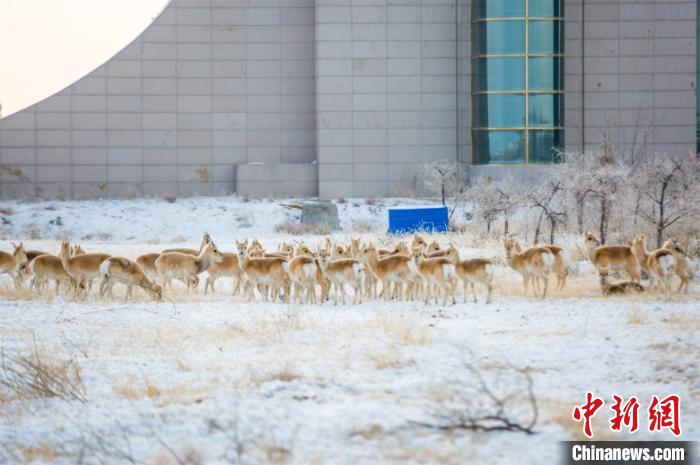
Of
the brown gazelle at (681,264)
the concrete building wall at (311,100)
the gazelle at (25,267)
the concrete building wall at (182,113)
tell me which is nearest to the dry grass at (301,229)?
the concrete building wall at (311,100)

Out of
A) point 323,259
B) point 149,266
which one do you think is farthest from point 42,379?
point 149,266

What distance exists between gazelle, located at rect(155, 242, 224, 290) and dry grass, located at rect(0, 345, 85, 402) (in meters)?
6.99

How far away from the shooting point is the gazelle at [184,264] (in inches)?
789

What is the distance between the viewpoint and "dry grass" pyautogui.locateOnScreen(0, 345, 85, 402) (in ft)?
38.8

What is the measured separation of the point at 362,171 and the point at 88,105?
13.0m

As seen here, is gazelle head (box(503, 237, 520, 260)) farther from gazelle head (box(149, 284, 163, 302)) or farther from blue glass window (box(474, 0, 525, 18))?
blue glass window (box(474, 0, 525, 18))

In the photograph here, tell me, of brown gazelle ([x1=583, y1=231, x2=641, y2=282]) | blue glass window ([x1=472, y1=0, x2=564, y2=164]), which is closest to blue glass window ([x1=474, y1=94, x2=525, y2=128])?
blue glass window ([x1=472, y1=0, x2=564, y2=164])

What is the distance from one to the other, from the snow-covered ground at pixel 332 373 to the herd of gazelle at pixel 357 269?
509mm

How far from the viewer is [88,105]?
49.7 m

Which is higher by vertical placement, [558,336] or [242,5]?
[242,5]

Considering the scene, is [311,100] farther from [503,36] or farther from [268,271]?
[268,271]

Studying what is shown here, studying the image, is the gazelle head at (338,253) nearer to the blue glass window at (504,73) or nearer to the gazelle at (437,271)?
the gazelle at (437,271)

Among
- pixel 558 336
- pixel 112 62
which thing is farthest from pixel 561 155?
pixel 558 336

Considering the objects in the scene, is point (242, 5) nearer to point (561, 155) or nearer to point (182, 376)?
point (561, 155)
